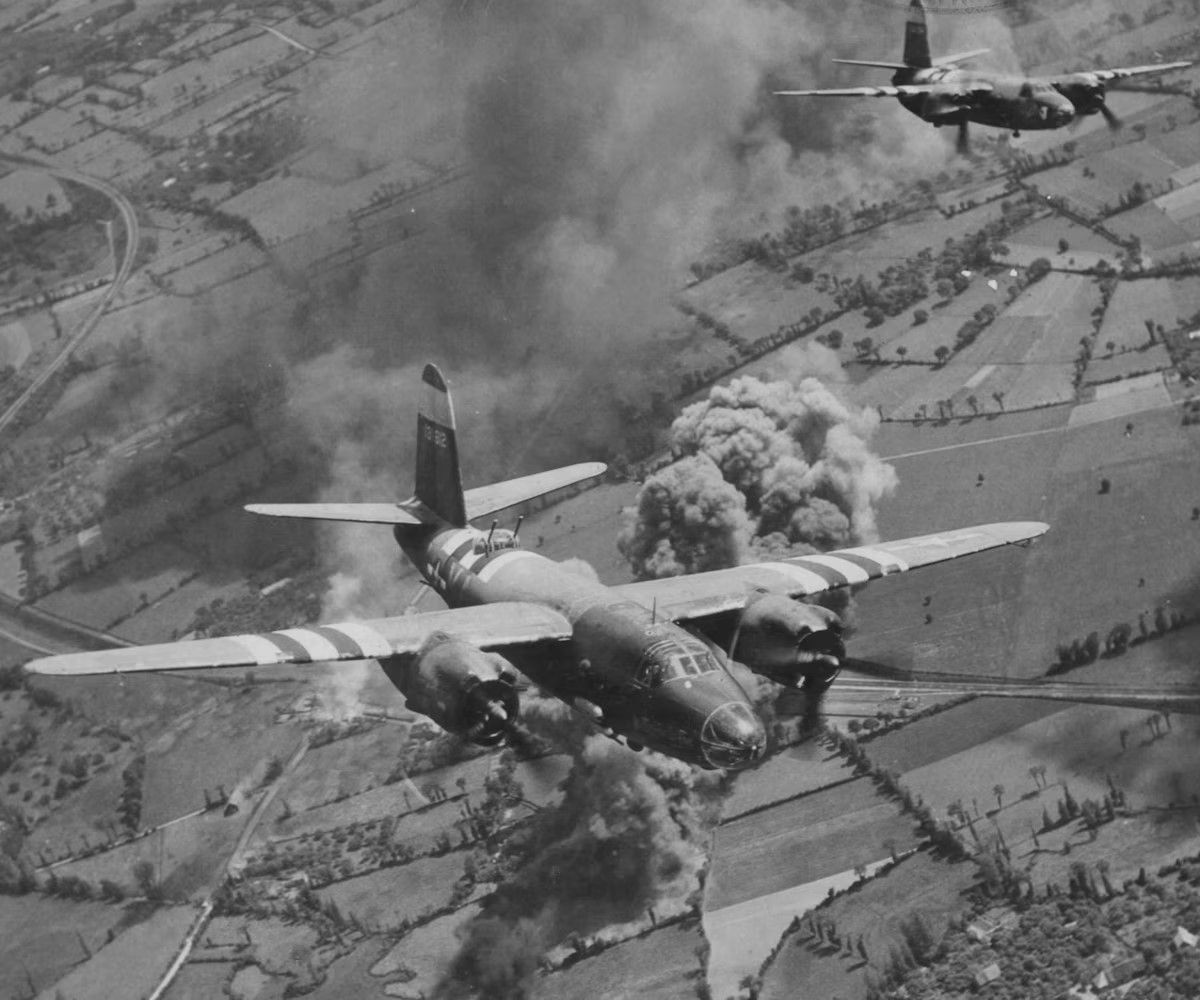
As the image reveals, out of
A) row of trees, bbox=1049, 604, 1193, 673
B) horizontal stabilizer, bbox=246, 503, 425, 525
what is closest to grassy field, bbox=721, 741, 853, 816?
row of trees, bbox=1049, 604, 1193, 673

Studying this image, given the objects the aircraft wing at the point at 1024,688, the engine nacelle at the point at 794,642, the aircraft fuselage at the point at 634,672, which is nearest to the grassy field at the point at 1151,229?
the aircraft wing at the point at 1024,688

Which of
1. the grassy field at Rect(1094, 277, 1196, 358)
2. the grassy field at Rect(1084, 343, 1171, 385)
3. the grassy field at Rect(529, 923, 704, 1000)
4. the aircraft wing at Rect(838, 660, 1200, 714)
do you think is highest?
the grassy field at Rect(1094, 277, 1196, 358)

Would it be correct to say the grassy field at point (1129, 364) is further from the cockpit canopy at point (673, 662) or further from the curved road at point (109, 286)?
the curved road at point (109, 286)

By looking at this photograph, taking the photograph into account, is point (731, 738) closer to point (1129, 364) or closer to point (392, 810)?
point (392, 810)

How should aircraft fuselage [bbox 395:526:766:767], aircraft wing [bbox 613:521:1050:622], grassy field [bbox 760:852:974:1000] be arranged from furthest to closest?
1. grassy field [bbox 760:852:974:1000]
2. aircraft wing [bbox 613:521:1050:622]
3. aircraft fuselage [bbox 395:526:766:767]

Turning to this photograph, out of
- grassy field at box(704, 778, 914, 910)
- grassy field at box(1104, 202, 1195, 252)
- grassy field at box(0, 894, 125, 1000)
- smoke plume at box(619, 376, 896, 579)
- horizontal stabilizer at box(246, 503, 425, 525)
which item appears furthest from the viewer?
grassy field at box(1104, 202, 1195, 252)

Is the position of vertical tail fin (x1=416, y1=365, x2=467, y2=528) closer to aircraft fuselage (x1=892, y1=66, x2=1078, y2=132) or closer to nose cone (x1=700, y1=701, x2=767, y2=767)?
nose cone (x1=700, y1=701, x2=767, y2=767)

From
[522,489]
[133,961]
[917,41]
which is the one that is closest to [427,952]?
[133,961]
